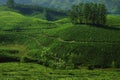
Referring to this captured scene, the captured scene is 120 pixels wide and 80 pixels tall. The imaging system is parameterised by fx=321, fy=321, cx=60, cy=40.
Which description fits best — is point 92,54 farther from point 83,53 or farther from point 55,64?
point 55,64

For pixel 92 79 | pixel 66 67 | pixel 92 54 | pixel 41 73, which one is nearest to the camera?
pixel 92 79

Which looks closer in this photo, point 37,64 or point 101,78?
point 101,78

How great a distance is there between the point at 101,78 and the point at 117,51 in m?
58.8

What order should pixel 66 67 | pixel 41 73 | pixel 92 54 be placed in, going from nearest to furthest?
pixel 41 73 < pixel 66 67 < pixel 92 54

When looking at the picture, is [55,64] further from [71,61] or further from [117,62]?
[117,62]

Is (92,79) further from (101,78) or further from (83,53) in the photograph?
(83,53)

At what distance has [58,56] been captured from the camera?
197 m

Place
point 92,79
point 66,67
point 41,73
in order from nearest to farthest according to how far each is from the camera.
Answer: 1. point 92,79
2. point 41,73
3. point 66,67

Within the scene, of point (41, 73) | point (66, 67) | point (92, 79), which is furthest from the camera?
point (66, 67)

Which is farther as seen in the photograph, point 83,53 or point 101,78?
point 83,53

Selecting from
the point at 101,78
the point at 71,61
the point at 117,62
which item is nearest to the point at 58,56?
the point at 71,61

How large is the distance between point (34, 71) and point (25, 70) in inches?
205

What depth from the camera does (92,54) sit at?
195625 mm

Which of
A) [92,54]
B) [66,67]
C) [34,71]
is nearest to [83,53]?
[92,54]
